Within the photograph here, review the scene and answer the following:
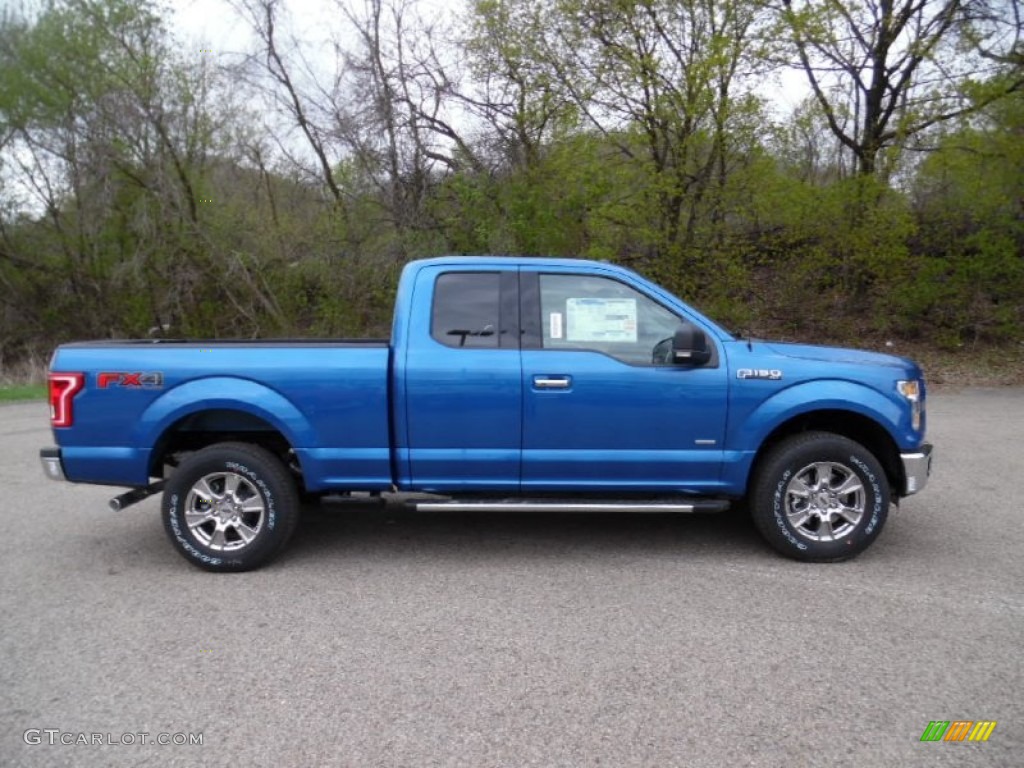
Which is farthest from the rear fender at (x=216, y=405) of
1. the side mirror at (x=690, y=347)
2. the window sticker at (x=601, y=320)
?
the side mirror at (x=690, y=347)

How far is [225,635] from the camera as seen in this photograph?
12.0 feet

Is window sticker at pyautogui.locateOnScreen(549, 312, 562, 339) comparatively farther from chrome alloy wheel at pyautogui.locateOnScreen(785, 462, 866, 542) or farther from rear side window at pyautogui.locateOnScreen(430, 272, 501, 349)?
chrome alloy wheel at pyautogui.locateOnScreen(785, 462, 866, 542)

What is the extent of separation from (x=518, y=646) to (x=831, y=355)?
2779mm

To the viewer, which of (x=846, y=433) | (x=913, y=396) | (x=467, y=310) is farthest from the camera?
(x=846, y=433)

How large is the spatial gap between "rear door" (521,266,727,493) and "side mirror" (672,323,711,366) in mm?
60

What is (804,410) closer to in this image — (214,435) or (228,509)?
(228,509)

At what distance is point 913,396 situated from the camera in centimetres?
456

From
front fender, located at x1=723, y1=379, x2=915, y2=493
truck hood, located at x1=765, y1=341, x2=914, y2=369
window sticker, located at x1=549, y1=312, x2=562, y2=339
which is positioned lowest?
front fender, located at x1=723, y1=379, x2=915, y2=493

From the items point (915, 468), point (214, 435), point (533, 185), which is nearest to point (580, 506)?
point (915, 468)

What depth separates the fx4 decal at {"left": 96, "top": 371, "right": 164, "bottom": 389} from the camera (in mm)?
4395

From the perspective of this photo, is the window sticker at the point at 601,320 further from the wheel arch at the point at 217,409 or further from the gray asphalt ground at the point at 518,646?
the wheel arch at the point at 217,409

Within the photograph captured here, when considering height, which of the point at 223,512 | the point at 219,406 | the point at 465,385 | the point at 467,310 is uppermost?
the point at 467,310

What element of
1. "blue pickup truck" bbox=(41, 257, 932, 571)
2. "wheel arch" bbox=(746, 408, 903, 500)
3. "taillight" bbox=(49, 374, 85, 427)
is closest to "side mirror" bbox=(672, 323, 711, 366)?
→ "blue pickup truck" bbox=(41, 257, 932, 571)

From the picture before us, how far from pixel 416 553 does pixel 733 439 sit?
87.9 inches
